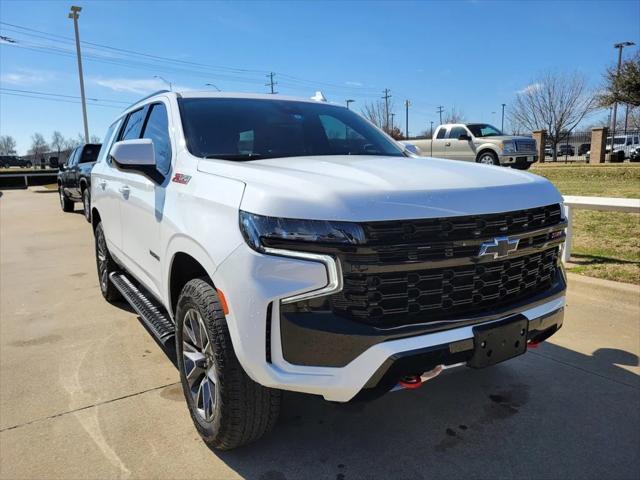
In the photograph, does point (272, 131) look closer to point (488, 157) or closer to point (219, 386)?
point (219, 386)

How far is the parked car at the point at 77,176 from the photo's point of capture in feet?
39.1

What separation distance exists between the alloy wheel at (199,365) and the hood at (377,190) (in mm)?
765

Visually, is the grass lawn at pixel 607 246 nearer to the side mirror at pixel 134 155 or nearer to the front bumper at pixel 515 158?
the side mirror at pixel 134 155

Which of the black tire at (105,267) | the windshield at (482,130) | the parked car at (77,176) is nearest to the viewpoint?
the black tire at (105,267)

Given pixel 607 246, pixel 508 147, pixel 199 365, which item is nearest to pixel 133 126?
pixel 199 365

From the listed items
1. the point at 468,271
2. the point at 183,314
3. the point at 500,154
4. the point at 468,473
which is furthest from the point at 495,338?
the point at 500,154

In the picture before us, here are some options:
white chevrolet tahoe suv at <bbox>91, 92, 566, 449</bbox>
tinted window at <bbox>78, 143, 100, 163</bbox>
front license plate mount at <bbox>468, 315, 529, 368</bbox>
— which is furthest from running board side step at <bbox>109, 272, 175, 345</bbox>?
tinted window at <bbox>78, 143, 100, 163</bbox>

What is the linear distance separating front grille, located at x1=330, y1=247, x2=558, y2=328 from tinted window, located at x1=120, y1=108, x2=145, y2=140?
2.85 metres

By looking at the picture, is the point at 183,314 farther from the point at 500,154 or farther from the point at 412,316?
the point at 500,154

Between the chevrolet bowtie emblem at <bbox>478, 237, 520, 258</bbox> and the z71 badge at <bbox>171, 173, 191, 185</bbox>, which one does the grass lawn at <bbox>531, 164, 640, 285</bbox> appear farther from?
the z71 badge at <bbox>171, 173, 191, 185</bbox>

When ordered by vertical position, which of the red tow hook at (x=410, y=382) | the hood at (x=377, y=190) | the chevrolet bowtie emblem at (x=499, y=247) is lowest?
the red tow hook at (x=410, y=382)

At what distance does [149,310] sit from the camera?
3.61 m

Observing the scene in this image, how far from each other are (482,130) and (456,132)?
91 cm

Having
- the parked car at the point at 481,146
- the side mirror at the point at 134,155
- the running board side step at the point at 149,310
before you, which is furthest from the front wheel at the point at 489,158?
the side mirror at the point at 134,155
